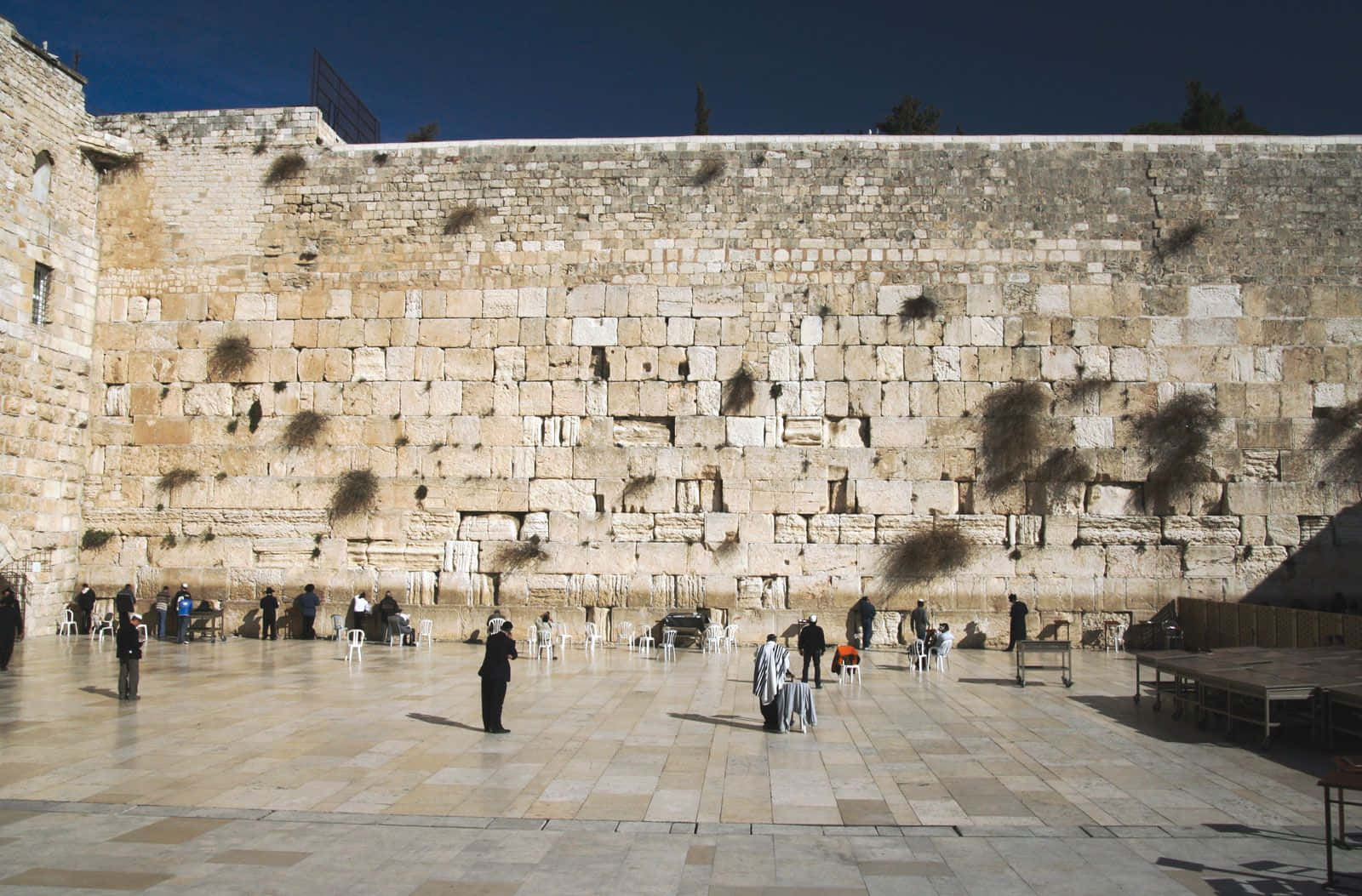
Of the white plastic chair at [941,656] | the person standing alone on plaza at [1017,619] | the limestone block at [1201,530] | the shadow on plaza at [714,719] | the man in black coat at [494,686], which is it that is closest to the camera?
the man in black coat at [494,686]

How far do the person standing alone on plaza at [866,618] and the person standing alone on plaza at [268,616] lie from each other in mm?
8681

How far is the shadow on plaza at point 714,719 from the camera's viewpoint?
340 inches

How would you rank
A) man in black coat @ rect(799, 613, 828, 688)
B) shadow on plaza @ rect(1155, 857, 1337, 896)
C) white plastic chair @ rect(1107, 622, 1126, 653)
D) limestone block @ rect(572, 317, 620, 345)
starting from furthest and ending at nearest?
limestone block @ rect(572, 317, 620, 345), white plastic chair @ rect(1107, 622, 1126, 653), man in black coat @ rect(799, 613, 828, 688), shadow on plaza @ rect(1155, 857, 1337, 896)

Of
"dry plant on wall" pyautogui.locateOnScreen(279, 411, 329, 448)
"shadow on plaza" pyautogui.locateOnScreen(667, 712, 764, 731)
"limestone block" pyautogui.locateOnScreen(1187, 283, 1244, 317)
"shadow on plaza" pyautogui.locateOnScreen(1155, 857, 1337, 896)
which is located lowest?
"shadow on plaza" pyautogui.locateOnScreen(667, 712, 764, 731)

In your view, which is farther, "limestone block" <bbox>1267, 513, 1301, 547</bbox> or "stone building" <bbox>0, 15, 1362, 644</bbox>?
"stone building" <bbox>0, 15, 1362, 644</bbox>

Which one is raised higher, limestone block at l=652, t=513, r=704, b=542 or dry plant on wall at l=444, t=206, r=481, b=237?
dry plant on wall at l=444, t=206, r=481, b=237

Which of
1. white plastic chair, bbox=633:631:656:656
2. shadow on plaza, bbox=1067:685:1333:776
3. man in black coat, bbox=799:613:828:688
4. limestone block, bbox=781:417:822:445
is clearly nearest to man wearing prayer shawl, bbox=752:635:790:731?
man in black coat, bbox=799:613:828:688

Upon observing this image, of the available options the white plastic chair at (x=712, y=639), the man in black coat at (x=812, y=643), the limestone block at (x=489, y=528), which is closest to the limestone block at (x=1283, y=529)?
the man in black coat at (x=812, y=643)

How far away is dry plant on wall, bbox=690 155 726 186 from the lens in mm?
15086

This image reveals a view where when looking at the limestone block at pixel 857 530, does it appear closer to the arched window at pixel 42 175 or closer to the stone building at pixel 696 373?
the stone building at pixel 696 373

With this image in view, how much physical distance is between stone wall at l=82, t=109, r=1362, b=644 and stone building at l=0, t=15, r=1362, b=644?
0.05 metres

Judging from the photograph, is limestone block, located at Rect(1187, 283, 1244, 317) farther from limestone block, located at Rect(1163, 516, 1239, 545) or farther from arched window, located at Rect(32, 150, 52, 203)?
arched window, located at Rect(32, 150, 52, 203)

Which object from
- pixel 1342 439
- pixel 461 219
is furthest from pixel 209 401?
pixel 1342 439

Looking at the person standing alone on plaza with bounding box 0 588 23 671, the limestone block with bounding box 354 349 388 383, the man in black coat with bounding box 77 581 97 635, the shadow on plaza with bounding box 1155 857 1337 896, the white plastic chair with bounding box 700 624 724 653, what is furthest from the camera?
the limestone block with bounding box 354 349 388 383
